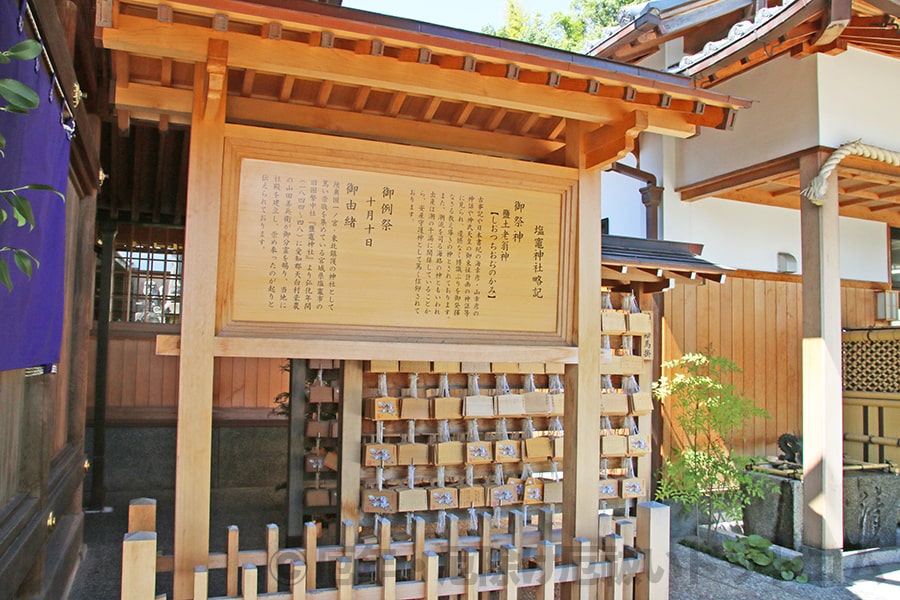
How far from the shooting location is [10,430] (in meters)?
3.43

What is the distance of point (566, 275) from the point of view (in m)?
4.17

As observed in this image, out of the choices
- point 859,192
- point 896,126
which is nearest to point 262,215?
point 896,126

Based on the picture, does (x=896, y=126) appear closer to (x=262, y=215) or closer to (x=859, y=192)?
(x=859, y=192)

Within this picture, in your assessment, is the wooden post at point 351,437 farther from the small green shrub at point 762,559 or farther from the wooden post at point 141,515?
the small green shrub at point 762,559

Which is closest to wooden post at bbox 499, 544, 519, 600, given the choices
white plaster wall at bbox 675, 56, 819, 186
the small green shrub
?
the small green shrub

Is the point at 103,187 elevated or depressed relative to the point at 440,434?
elevated

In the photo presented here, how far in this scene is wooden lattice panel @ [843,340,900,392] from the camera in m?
9.34

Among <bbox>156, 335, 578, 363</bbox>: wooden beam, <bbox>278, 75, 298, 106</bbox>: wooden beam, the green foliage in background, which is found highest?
the green foliage in background

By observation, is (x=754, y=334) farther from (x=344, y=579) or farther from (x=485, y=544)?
(x=344, y=579)

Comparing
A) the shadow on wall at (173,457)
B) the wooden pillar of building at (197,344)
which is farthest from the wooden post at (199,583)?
the shadow on wall at (173,457)

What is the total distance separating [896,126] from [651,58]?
11.6ft

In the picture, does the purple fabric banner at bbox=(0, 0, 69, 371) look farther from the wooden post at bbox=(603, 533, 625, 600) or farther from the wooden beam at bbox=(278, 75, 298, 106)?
the wooden post at bbox=(603, 533, 625, 600)

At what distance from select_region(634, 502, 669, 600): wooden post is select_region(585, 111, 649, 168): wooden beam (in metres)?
2.10

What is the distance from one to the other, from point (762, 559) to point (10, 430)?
6882 millimetres
